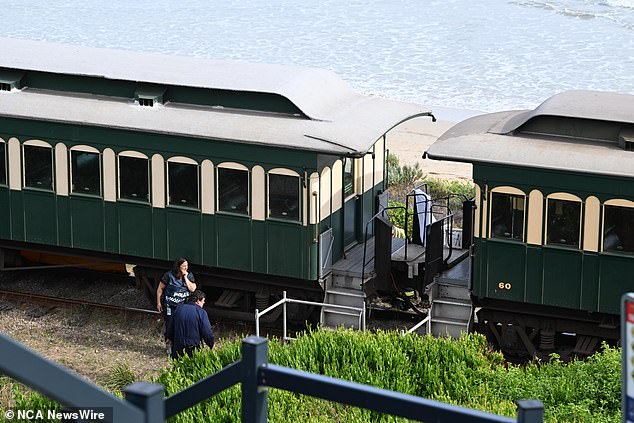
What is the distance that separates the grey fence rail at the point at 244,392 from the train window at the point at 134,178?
1072 cm

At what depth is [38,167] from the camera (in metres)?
16.8

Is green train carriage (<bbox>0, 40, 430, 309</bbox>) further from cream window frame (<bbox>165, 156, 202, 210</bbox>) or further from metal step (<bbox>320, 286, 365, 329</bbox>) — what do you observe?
metal step (<bbox>320, 286, 365, 329</bbox>)

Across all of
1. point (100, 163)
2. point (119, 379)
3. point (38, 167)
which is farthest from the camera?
point (38, 167)

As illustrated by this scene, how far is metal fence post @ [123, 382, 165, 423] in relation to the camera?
14.5 ft

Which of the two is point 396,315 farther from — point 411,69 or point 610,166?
point 411,69

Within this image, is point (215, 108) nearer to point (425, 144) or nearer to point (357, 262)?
point (357, 262)

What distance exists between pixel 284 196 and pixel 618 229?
4224mm

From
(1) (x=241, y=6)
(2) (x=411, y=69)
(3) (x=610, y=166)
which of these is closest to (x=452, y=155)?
(3) (x=610, y=166)

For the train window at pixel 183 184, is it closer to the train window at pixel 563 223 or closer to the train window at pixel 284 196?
the train window at pixel 284 196

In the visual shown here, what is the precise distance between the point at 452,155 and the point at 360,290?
232 centimetres

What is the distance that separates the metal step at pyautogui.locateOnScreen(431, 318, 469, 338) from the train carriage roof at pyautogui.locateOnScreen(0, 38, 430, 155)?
7.94 ft

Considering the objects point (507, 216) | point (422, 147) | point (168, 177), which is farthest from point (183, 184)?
point (422, 147)

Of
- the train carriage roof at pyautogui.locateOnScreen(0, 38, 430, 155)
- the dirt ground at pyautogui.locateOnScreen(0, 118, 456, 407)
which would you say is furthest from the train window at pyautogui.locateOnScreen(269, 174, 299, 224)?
the dirt ground at pyautogui.locateOnScreen(0, 118, 456, 407)

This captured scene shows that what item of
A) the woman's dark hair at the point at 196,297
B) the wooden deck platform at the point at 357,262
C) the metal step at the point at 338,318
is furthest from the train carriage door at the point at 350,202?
the woman's dark hair at the point at 196,297
